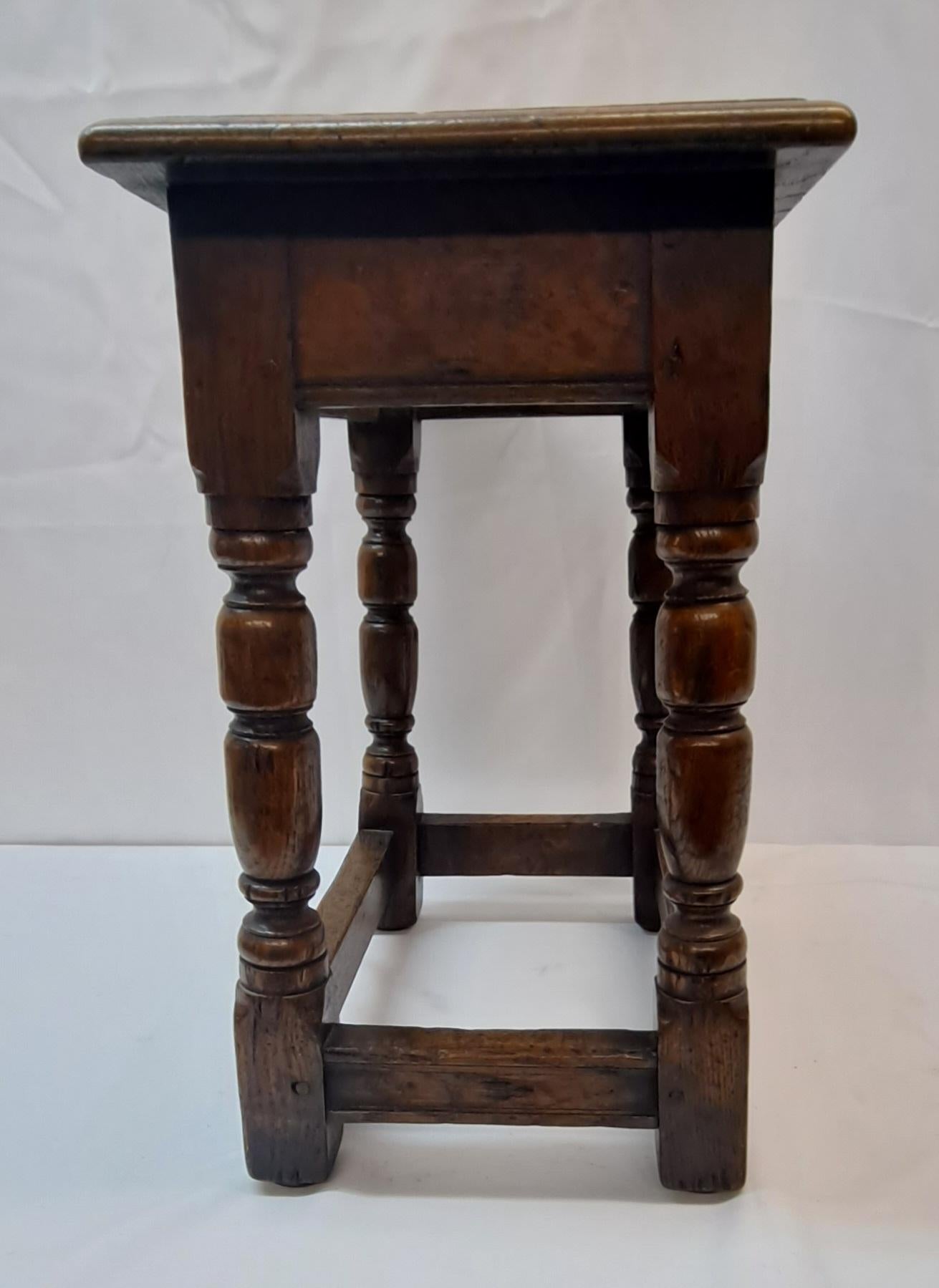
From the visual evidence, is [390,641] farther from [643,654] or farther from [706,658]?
[706,658]

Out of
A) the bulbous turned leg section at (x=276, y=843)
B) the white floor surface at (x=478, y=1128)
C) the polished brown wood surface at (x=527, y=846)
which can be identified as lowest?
the white floor surface at (x=478, y=1128)

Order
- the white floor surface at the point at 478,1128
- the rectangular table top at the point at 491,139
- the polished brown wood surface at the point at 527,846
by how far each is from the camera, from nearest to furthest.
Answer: the rectangular table top at the point at 491,139
the white floor surface at the point at 478,1128
the polished brown wood surface at the point at 527,846

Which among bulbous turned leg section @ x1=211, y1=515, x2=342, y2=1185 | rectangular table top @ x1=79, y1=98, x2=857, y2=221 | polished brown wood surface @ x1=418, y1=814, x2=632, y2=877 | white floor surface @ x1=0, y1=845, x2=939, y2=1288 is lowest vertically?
white floor surface @ x1=0, y1=845, x2=939, y2=1288

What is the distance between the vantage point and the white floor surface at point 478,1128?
78 centimetres

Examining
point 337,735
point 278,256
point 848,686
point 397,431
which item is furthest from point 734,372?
point 337,735

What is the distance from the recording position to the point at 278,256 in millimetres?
771

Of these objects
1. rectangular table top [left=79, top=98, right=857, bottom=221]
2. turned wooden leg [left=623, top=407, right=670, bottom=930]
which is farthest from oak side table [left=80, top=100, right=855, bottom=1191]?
turned wooden leg [left=623, top=407, right=670, bottom=930]

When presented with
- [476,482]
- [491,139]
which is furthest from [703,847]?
[476,482]

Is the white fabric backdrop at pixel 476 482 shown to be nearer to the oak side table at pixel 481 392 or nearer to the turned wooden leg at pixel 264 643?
the oak side table at pixel 481 392

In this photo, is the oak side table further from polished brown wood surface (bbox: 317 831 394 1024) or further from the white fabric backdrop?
the white fabric backdrop

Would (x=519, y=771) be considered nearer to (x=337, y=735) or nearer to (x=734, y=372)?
(x=337, y=735)

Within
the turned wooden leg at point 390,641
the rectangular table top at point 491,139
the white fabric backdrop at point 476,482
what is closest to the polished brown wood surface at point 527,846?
the turned wooden leg at point 390,641

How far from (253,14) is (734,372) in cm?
107

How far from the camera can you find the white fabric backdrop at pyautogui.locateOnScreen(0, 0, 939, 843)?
Answer: 1456 millimetres
